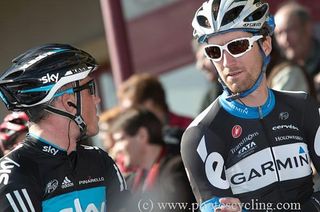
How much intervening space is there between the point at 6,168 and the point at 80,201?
1.49ft

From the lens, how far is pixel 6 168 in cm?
496

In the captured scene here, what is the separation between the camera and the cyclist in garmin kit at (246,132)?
16.8ft

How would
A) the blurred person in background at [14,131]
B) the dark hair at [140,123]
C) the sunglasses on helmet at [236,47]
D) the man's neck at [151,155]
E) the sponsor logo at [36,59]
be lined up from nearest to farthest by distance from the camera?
the sponsor logo at [36,59]
the sunglasses on helmet at [236,47]
the blurred person in background at [14,131]
the man's neck at [151,155]
the dark hair at [140,123]

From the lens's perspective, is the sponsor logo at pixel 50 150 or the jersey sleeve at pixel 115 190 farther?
the jersey sleeve at pixel 115 190

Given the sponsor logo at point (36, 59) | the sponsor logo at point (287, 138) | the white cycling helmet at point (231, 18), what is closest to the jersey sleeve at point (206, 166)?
the sponsor logo at point (287, 138)

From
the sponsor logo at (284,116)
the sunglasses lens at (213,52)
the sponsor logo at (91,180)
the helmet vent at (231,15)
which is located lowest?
the sponsor logo at (91,180)

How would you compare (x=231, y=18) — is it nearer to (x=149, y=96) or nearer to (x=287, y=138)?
(x=287, y=138)

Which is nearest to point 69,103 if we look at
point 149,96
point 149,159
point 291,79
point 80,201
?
point 80,201

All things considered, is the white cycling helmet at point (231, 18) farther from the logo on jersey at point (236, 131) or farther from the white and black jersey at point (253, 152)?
the logo on jersey at point (236, 131)

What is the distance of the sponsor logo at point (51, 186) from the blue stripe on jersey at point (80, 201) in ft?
0.14

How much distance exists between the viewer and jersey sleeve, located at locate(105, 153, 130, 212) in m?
5.34

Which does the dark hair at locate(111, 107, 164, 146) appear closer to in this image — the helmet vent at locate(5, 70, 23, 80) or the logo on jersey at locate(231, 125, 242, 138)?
the logo on jersey at locate(231, 125, 242, 138)

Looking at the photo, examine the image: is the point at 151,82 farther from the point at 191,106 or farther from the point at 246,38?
the point at 246,38

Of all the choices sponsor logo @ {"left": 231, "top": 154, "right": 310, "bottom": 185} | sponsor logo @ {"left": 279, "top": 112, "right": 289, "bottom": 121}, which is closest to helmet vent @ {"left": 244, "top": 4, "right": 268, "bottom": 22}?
sponsor logo @ {"left": 279, "top": 112, "right": 289, "bottom": 121}
